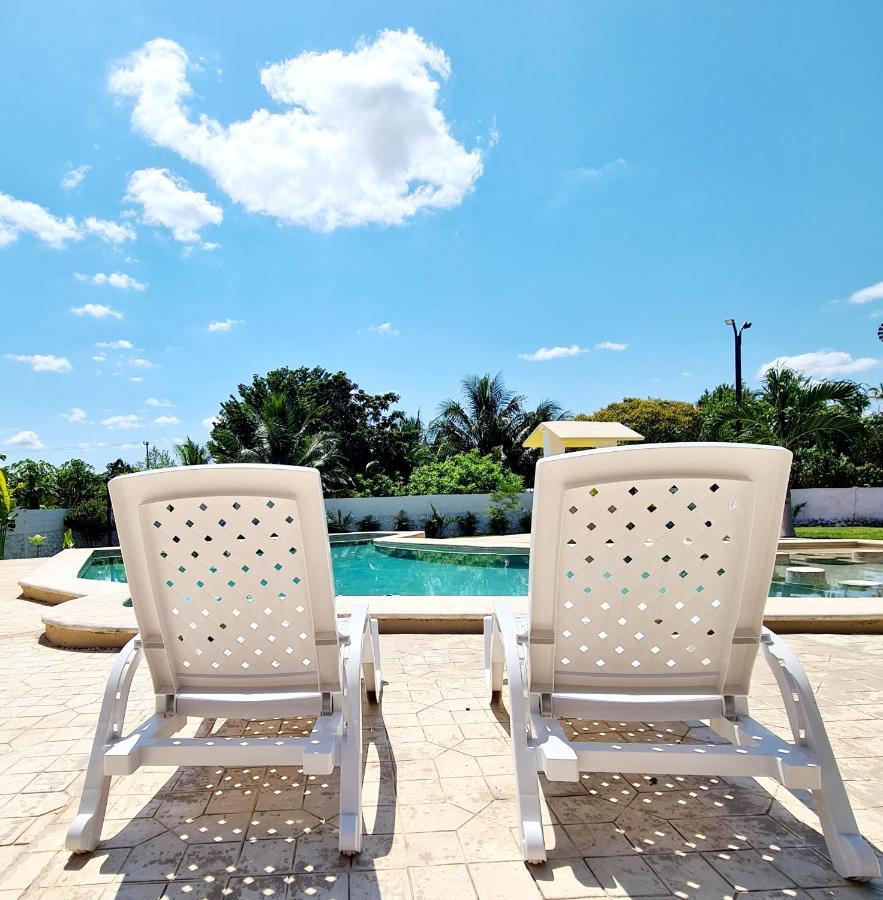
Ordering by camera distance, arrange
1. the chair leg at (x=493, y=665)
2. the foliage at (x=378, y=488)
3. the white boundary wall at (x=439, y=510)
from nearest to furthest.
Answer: the chair leg at (x=493, y=665)
the white boundary wall at (x=439, y=510)
the foliage at (x=378, y=488)

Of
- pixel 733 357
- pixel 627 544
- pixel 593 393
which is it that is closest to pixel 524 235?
pixel 733 357

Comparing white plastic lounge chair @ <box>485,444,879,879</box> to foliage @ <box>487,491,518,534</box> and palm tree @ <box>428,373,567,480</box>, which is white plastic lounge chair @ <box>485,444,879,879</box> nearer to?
foliage @ <box>487,491,518,534</box>

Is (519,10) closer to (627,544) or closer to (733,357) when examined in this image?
(627,544)

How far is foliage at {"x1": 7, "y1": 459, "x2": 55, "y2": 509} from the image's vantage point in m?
18.3

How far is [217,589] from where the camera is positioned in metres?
2.09

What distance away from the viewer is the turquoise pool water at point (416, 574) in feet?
30.0

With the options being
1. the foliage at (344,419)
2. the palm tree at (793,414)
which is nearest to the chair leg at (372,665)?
the palm tree at (793,414)

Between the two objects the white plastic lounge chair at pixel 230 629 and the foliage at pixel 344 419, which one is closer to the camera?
the white plastic lounge chair at pixel 230 629

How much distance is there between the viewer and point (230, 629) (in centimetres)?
213

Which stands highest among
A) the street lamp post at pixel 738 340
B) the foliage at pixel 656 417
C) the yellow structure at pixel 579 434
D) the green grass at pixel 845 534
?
the street lamp post at pixel 738 340

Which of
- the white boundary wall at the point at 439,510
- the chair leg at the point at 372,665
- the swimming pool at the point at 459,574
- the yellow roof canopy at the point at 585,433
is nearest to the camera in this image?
the chair leg at the point at 372,665

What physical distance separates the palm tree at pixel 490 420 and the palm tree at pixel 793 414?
28.9 ft

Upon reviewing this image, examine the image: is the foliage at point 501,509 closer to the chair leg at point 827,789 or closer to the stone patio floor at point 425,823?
the stone patio floor at point 425,823

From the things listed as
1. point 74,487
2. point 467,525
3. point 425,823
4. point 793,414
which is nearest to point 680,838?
point 425,823
